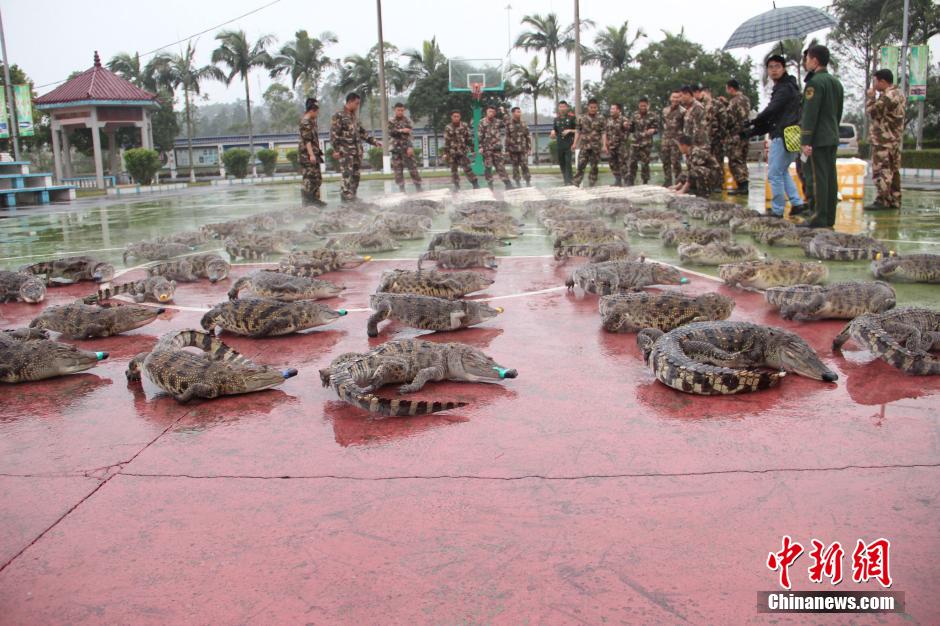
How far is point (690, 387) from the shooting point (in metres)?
3.73

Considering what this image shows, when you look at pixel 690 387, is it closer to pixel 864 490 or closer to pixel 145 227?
pixel 864 490

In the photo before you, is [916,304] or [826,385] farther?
[916,304]

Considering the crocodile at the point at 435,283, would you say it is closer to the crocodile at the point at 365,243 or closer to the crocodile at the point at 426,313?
the crocodile at the point at 426,313

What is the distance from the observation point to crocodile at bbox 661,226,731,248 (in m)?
8.64

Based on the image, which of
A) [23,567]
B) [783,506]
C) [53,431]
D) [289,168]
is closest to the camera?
[23,567]

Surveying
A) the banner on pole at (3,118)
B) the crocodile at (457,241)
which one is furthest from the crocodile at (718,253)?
the banner on pole at (3,118)

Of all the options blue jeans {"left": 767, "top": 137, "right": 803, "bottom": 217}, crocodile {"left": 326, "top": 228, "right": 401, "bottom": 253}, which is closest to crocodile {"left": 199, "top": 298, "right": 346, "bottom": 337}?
crocodile {"left": 326, "top": 228, "right": 401, "bottom": 253}

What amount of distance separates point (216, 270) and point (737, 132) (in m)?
10.1

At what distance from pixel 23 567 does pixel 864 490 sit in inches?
115

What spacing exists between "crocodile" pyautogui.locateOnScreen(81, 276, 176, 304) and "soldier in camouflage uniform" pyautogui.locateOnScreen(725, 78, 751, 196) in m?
10.5

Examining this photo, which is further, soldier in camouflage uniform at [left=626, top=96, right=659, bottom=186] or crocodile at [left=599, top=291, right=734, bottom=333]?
soldier in camouflage uniform at [left=626, top=96, right=659, bottom=186]

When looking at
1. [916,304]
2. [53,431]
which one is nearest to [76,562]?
[53,431]

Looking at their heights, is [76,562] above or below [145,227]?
below

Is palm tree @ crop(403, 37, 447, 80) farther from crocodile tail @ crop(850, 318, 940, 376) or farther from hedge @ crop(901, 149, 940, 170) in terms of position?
crocodile tail @ crop(850, 318, 940, 376)
